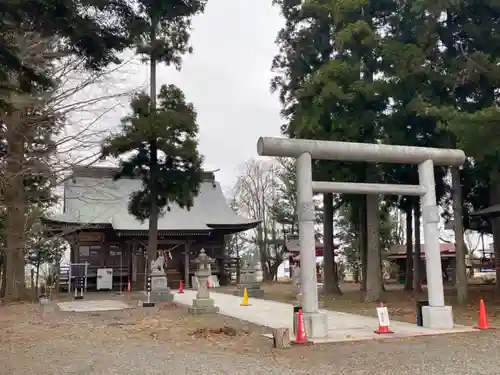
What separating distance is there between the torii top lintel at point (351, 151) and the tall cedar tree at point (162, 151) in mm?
11962

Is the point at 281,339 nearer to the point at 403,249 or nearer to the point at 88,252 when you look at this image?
the point at 88,252

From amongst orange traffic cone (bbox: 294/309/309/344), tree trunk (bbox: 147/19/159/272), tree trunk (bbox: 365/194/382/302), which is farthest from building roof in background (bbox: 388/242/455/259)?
orange traffic cone (bbox: 294/309/309/344)

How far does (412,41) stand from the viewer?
50.6ft

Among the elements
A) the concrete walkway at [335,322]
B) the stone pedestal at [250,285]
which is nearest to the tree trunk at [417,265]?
the stone pedestal at [250,285]

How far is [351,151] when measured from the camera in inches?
378

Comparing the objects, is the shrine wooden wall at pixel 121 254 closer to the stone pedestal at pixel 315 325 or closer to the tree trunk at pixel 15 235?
the tree trunk at pixel 15 235

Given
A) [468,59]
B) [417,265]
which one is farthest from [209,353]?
[417,265]

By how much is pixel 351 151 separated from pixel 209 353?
4.58 metres

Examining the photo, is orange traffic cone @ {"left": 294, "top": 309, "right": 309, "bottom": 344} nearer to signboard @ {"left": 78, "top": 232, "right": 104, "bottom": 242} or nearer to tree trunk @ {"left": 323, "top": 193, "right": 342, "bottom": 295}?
tree trunk @ {"left": 323, "top": 193, "right": 342, "bottom": 295}

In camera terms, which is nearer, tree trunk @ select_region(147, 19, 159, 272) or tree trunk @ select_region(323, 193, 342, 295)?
tree trunk @ select_region(323, 193, 342, 295)

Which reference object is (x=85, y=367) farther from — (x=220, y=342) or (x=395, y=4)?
(x=395, y=4)

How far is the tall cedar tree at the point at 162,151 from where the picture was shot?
2028 centimetres

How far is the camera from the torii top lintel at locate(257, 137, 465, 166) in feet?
29.2

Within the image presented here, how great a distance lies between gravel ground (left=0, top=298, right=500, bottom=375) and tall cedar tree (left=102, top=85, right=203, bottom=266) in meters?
10.8
